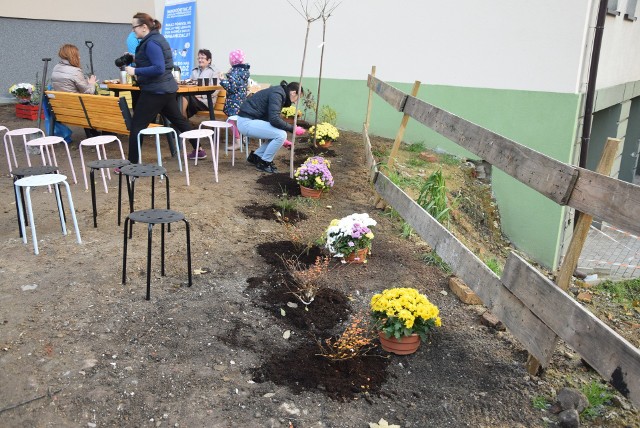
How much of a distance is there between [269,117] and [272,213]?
1692mm

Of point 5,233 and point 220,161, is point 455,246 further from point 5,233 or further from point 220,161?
point 220,161

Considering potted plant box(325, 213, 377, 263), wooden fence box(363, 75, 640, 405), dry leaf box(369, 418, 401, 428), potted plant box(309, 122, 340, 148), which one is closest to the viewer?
wooden fence box(363, 75, 640, 405)

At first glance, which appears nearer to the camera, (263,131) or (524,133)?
(263,131)

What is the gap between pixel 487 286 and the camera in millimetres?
3732

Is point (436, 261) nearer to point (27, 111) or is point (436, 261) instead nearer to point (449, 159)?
point (449, 159)

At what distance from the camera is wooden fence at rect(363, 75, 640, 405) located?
2.62 meters

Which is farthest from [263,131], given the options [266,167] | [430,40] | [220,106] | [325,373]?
[325,373]

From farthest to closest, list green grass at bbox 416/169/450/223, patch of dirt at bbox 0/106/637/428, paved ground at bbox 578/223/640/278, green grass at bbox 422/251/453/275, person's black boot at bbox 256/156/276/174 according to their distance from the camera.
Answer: paved ground at bbox 578/223/640/278 → person's black boot at bbox 256/156/276/174 → green grass at bbox 416/169/450/223 → green grass at bbox 422/251/453/275 → patch of dirt at bbox 0/106/637/428

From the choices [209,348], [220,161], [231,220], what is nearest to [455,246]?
[209,348]

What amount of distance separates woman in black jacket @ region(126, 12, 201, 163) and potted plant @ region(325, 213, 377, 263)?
3322mm

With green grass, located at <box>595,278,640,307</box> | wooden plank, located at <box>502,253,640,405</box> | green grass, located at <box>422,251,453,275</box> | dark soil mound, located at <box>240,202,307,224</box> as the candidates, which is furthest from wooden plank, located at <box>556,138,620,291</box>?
green grass, located at <box>595,278,640,307</box>

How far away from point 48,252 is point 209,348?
84.6 inches

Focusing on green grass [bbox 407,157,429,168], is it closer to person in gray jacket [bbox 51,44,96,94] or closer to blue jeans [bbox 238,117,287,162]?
blue jeans [bbox 238,117,287,162]

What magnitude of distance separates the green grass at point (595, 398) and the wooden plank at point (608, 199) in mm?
983
